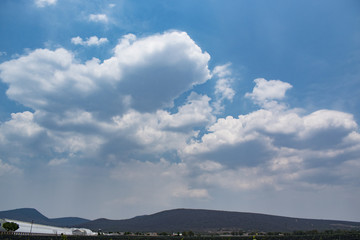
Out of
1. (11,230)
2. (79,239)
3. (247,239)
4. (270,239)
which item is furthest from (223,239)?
(11,230)

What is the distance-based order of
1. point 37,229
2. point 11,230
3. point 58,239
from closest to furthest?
1. point 58,239
2. point 11,230
3. point 37,229

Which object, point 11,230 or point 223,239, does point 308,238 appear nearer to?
point 223,239

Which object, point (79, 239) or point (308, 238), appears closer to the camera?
point (79, 239)

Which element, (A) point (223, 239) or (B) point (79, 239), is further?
(A) point (223, 239)

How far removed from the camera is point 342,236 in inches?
5674

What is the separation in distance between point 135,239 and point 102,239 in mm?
12928

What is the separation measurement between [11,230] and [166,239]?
62125mm

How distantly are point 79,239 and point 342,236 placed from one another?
11266 centimetres

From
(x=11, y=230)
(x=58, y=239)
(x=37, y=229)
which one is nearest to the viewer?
(x=58, y=239)

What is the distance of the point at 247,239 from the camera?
14062 centimetres

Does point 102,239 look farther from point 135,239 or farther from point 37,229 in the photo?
point 37,229

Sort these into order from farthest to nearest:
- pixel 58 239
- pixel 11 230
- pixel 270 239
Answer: pixel 270 239 → pixel 11 230 → pixel 58 239

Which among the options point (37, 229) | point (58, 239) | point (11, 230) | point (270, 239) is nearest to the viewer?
point (58, 239)

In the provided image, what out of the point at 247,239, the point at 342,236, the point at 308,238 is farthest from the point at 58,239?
the point at 342,236
